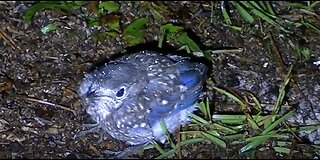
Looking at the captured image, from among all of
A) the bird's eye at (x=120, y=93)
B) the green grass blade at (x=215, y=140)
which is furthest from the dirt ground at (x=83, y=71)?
the bird's eye at (x=120, y=93)

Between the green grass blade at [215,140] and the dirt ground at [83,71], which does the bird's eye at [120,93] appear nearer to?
the dirt ground at [83,71]

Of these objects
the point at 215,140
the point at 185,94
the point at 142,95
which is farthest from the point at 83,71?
the point at 215,140

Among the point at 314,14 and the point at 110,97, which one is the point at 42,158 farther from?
the point at 314,14

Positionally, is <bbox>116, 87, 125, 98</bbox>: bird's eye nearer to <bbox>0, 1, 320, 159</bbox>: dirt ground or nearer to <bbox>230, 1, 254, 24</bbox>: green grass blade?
<bbox>0, 1, 320, 159</bbox>: dirt ground

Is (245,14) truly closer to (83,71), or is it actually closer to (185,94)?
(185,94)


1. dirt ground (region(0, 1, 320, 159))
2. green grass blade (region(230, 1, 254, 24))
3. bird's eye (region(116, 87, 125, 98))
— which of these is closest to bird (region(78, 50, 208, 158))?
bird's eye (region(116, 87, 125, 98))

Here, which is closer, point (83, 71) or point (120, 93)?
point (120, 93)
